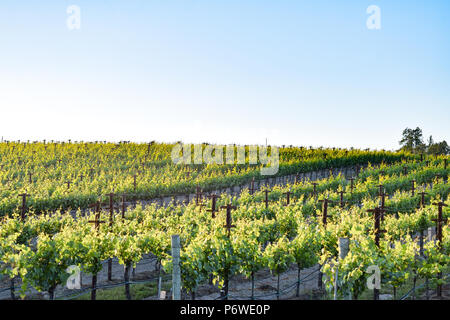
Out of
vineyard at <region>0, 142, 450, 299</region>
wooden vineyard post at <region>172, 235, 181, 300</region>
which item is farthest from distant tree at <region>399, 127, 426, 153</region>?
wooden vineyard post at <region>172, 235, 181, 300</region>

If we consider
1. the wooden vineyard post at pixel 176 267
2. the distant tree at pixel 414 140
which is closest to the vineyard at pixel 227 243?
the wooden vineyard post at pixel 176 267

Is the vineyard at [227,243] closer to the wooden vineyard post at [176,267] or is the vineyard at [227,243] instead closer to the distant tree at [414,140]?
the wooden vineyard post at [176,267]

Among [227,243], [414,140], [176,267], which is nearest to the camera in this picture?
[176,267]

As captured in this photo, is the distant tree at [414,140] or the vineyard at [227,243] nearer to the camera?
the vineyard at [227,243]

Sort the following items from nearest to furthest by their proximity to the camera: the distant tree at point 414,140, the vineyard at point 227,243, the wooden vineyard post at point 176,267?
A: 1. the wooden vineyard post at point 176,267
2. the vineyard at point 227,243
3. the distant tree at point 414,140

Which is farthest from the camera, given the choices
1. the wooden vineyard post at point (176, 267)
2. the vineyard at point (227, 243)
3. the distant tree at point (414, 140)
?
the distant tree at point (414, 140)

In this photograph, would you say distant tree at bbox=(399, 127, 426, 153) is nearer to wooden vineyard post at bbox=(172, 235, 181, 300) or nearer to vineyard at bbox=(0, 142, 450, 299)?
vineyard at bbox=(0, 142, 450, 299)

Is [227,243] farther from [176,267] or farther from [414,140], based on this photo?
[414,140]

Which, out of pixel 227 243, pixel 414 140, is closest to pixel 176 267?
pixel 227 243

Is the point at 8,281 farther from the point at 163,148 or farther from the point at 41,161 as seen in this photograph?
the point at 163,148

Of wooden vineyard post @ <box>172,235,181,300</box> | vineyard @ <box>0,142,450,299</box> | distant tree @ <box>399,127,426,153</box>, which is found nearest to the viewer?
wooden vineyard post @ <box>172,235,181,300</box>

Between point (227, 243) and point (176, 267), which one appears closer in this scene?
point (176, 267)

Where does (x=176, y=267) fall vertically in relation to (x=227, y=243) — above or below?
above
